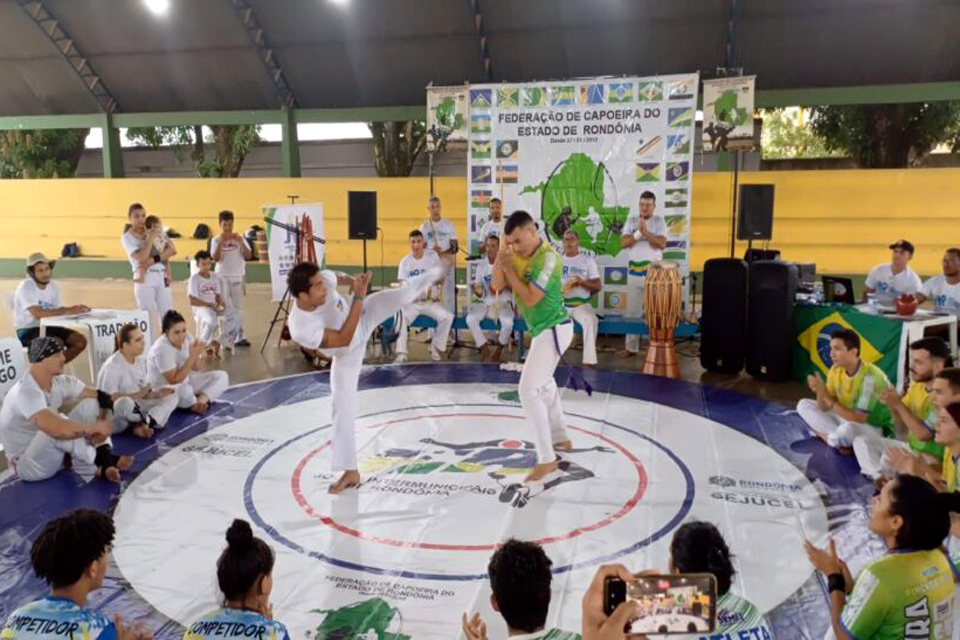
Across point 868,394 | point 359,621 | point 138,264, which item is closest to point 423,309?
point 138,264

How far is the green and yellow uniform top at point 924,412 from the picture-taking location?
4.50 metres

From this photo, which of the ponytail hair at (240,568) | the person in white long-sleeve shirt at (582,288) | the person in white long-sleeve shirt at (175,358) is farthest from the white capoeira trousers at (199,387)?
the ponytail hair at (240,568)

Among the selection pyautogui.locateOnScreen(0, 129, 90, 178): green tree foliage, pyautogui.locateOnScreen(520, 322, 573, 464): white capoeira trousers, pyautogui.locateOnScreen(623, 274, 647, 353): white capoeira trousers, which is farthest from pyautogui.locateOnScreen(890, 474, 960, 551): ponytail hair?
pyautogui.locateOnScreen(0, 129, 90, 178): green tree foliage

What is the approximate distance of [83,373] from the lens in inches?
301

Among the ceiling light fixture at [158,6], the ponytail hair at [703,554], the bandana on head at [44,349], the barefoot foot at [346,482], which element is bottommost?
the barefoot foot at [346,482]

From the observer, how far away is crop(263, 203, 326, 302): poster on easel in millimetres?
8695

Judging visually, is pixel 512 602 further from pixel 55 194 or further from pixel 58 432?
pixel 55 194

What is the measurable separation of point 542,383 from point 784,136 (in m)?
16.6

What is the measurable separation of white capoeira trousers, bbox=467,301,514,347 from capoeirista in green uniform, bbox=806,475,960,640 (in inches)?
252

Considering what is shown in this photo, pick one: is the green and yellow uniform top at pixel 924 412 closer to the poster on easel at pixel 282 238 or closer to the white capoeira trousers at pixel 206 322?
the poster on easel at pixel 282 238

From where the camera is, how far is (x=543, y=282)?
5152 mm

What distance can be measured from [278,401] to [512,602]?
5.31m

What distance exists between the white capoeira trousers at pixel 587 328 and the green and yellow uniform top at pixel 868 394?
3.16 meters

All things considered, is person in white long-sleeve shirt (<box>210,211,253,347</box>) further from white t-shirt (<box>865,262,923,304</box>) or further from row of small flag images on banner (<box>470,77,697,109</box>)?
white t-shirt (<box>865,262,923,304</box>)
